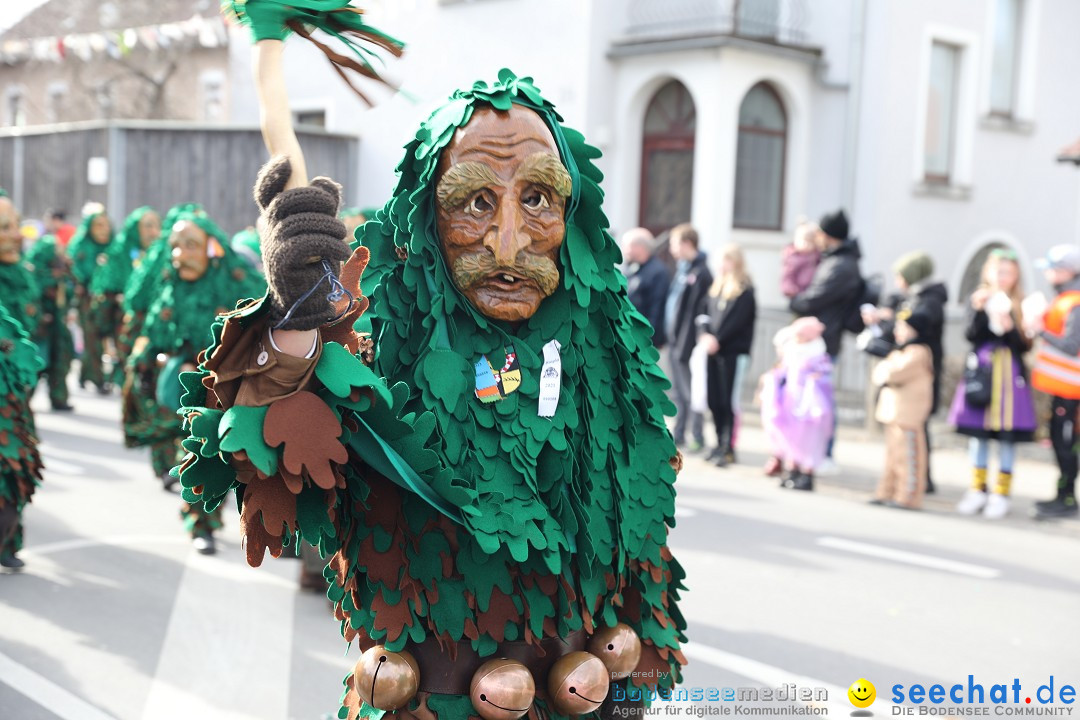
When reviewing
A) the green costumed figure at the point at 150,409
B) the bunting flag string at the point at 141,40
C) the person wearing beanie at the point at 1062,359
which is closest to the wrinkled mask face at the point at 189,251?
the green costumed figure at the point at 150,409

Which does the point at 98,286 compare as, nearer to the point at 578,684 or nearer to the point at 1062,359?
the point at 1062,359

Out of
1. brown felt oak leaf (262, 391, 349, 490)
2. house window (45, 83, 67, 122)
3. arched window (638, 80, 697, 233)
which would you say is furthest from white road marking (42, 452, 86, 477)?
house window (45, 83, 67, 122)

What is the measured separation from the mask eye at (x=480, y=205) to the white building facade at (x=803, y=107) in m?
13.3

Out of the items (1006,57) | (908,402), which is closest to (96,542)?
(908,402)

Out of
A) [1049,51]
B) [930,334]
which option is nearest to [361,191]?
[1049,51]

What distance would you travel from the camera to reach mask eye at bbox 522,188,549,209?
7.98 ft

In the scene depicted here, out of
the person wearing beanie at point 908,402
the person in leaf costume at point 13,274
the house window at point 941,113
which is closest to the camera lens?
the person in leaf costume at point 13,274

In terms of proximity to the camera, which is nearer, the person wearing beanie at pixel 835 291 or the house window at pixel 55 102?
the person wearing beanie at pixel 835 291

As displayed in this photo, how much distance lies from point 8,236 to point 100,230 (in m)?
5.22

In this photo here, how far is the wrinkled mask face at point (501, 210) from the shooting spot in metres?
2.38

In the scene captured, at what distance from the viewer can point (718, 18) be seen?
15.6 m

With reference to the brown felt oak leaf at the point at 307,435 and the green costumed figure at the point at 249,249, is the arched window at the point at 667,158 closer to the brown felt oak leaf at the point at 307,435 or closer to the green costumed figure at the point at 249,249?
the green costumed figure at the point at 249,249

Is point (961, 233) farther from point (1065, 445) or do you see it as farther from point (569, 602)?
point (569, 602)

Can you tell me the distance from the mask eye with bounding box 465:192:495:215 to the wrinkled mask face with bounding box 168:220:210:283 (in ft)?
15.4
